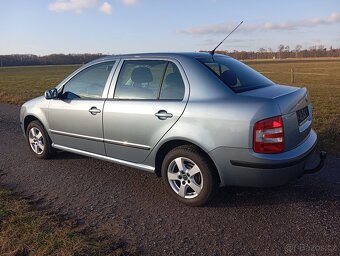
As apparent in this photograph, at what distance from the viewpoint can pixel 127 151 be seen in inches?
168

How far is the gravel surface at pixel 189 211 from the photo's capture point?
3031 millimetres

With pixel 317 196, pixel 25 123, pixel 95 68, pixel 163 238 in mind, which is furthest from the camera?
pixel 25 123

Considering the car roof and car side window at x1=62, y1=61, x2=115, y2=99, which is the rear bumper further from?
car side window at x1=62, y1=61, x2=115, y2=99

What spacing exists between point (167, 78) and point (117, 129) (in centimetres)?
91

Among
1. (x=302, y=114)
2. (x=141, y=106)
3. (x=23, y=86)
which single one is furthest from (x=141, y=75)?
(x=23, y=86)

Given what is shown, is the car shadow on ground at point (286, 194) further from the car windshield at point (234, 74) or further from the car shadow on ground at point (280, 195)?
the car windshield at point (234, 74)

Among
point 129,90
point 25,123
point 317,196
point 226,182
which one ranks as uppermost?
point 129,90

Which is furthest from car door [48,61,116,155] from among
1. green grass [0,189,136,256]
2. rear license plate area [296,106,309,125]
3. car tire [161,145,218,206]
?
rear license plate area [296,106,309,125]

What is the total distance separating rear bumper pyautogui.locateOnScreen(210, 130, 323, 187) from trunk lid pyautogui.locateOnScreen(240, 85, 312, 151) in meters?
0.14

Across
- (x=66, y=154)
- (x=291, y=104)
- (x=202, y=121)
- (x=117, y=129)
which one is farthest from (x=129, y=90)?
(x=66, y=154)

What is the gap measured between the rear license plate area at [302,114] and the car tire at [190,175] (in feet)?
3.39

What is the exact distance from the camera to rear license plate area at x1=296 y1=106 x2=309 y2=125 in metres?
3.61

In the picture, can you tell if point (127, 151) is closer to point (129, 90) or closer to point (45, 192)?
point (129, 90)

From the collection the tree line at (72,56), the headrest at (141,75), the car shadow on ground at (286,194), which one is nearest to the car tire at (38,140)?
the headrest at (141,75)
